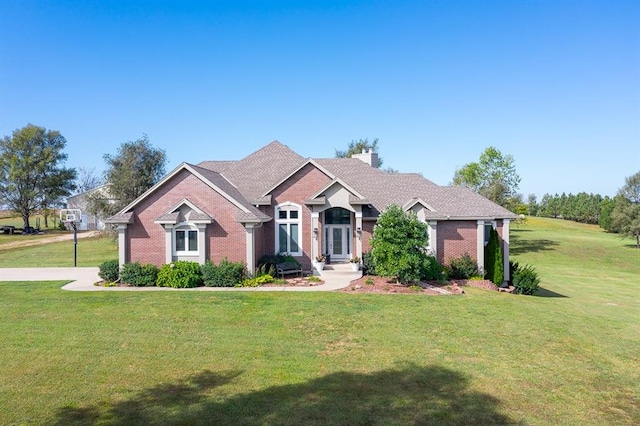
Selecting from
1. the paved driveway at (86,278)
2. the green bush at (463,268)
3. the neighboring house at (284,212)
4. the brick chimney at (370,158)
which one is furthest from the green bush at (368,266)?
the brick chimney at (370,158)

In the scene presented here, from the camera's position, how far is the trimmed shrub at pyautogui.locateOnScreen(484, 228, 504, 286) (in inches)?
921

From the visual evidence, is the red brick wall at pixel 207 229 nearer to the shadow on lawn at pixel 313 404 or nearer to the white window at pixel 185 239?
the white window at pixel 185 239

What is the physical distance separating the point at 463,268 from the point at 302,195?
10.9 metres

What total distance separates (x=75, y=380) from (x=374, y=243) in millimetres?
14604

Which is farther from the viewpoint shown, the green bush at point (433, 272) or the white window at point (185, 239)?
the green bush at point (433, 272)

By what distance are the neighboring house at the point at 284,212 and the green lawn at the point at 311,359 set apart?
3.90 meters

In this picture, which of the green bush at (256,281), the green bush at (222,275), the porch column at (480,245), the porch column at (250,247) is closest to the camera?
the green bush at (222,275)

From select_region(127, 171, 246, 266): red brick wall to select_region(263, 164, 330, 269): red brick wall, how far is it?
137 inches

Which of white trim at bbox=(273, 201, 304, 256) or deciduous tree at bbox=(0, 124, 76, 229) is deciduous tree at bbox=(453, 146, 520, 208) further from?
deciduous tree at bbox=(0, 124, 76, 229)

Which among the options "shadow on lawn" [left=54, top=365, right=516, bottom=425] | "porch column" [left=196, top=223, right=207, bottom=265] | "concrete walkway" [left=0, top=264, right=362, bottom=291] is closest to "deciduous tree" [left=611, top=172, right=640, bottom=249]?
"concrete walkway" [left=0, top=264, right=362, bottom=291]

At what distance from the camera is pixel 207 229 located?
71.2ft

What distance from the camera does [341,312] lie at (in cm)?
1547

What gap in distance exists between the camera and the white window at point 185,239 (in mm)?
21734

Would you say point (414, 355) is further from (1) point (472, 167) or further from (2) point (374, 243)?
(1) point (472, 167)
